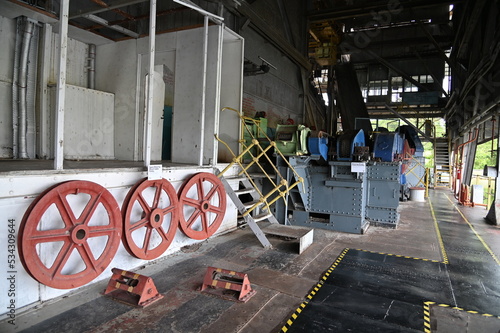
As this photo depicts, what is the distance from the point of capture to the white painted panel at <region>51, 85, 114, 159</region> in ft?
18.1

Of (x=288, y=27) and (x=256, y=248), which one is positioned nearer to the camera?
(x=256, y=248)

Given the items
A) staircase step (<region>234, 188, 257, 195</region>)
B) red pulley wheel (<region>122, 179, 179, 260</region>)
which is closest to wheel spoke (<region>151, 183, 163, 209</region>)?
red pulley wheel (<region>122, 179, 179, 260</region>)

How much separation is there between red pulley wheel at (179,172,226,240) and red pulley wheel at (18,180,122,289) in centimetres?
128

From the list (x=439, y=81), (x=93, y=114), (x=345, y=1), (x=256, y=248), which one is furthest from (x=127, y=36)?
(x=439, y=81)

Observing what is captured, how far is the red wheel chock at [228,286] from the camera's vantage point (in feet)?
11.5

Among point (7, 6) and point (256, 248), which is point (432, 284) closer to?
point (256, 248)

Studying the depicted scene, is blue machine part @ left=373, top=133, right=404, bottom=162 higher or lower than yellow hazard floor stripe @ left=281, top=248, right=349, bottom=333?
higher

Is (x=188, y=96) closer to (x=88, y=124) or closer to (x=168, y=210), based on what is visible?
(x=88, y=124)

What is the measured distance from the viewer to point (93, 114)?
19.2ft

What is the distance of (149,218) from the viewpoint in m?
4.17

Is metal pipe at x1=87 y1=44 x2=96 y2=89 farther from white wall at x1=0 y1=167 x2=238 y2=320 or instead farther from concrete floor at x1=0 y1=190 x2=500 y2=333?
concrete floor at x1=0 y1=190 x2=500 y2=333

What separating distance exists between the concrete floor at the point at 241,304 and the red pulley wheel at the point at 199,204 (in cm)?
35

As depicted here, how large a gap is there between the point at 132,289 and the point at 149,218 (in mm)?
1034

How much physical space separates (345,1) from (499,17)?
735cm
